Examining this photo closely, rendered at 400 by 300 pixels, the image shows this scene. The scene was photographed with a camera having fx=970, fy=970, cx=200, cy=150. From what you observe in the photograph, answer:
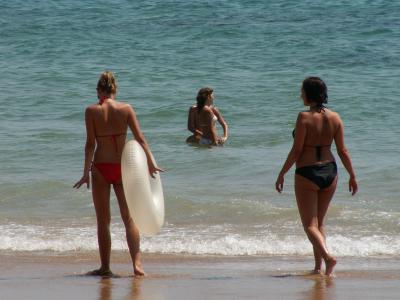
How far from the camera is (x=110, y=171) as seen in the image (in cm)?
693

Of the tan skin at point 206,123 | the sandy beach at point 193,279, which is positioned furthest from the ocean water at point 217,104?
the sandy beach at point 193,279

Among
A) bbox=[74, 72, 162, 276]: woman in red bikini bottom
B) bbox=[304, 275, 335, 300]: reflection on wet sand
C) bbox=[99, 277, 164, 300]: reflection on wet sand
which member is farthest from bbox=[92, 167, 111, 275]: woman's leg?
bbox=[304, 275, 335, 300]: reflection on wet sand

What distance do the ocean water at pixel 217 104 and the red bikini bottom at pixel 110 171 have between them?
5.65 ft

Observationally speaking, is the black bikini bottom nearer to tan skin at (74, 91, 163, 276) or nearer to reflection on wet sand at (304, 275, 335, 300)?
reflection on wet sand at (304, 275, 335, 300)

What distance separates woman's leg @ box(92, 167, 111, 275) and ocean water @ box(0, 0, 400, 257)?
4.67ft

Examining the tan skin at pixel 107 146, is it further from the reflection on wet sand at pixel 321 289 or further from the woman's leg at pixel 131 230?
the reflection on wet sand at pixel 321 289

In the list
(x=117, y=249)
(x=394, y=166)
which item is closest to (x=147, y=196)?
(x=117, y=249)

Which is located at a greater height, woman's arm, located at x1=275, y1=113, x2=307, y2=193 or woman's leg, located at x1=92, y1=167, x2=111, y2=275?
woman's arm, located at x1=275, y1=113, x2=307, y2=193

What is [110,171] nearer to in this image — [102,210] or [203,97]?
[102,210]

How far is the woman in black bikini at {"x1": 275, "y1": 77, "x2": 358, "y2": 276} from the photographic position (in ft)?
22.3

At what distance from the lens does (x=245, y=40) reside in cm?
2280

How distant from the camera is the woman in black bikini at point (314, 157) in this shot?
680 centimetres

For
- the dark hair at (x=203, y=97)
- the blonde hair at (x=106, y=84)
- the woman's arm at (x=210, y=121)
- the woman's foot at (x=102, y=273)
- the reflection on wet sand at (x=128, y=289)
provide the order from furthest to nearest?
the dark hair at (x=203, y=97) < the woman's arm at (x=210, y=121) < the woman's foot at (x=102, y=273) < the blonde hair at (x=106, y=84) < the reflection on wet sand at (x=128, y=289)

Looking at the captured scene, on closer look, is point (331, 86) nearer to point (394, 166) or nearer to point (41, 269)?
point (394, 166)
